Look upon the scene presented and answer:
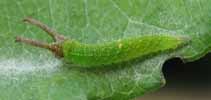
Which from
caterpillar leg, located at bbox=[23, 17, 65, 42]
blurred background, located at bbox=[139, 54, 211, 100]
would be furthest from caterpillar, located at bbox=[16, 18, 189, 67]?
blurred background, located at bbox=[139, 54, 211, 100]

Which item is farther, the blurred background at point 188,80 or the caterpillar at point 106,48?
the blurred background at point 188,80

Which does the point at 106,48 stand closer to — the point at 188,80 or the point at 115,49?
the point at 115,49

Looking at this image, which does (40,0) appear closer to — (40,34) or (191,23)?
(40,34)

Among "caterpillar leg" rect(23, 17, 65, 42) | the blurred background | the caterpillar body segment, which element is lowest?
the blurred background

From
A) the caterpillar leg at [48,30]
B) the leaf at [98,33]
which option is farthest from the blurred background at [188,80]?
the caterpillar leg at [48,30]

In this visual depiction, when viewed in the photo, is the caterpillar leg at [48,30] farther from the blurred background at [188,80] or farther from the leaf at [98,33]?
the blurred background at [188,80]

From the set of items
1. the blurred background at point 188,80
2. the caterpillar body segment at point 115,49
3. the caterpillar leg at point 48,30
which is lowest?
the blurred background at point 188,80

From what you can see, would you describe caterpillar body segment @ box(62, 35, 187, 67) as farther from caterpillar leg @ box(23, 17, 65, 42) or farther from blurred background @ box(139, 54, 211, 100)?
blurred background @ box(139, 54, 211, 100)
